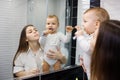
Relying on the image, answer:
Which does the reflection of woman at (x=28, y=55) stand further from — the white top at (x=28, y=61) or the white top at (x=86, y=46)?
the white top at (x=86, y=46)

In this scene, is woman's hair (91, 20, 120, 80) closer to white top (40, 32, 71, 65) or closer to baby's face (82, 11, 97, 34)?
baby's face (82, 11, 97, 34)

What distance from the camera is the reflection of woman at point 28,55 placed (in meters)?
1.17

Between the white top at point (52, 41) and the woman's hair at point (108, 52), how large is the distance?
2.44ft

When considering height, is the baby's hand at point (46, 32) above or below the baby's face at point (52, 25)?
below

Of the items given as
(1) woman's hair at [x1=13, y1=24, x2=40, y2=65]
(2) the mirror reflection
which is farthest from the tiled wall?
(1) woman's hair at [x1=13, y1=24, x2=40, y2=65]

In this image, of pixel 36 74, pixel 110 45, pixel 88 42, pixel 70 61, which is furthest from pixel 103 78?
pixel 70 61

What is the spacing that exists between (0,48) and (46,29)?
37cm

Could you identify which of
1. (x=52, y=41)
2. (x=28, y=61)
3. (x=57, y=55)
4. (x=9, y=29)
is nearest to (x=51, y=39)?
(x=52, y=41)

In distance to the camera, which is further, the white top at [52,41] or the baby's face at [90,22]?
the white top at [52,41]

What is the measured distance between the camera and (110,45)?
593 mm

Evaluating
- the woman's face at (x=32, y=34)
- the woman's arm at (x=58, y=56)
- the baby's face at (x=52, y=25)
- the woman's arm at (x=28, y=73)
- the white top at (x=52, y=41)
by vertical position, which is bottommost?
the woman's arm at (x=28, y=73)

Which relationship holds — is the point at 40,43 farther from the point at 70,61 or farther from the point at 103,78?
the point at 103,78

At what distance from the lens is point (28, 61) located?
48.1 inches

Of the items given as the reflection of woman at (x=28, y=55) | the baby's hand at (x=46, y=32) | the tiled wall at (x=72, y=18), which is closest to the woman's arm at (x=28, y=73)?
the reflection of woman at (x=28, y=55)
